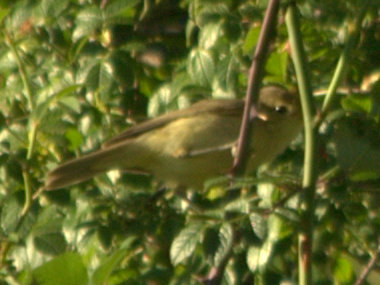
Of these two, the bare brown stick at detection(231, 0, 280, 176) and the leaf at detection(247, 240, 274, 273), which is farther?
the leaf at detection(247, 240, 274, 273)

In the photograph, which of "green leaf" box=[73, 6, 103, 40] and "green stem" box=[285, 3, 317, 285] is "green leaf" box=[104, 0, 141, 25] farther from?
"green stem" box=[285, 3, 317, 285]

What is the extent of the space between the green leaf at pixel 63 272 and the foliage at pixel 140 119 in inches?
16.5

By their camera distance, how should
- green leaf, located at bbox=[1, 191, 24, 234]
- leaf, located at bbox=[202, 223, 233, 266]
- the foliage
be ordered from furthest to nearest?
green leaf, located at bbox=[1, 191, 24, 234] → the foliage → leaf, located at bbox=[202, 223, 233, 266]

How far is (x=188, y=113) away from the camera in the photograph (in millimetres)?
2914

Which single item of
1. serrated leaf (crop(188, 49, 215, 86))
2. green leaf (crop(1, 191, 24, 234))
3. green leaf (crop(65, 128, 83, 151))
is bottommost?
green leaf (crop(1, 191, 24, 234))

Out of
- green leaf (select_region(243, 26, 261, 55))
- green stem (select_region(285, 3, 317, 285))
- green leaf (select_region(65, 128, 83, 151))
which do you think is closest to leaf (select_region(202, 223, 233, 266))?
green stem (select_region(285, 3, 317, 285))

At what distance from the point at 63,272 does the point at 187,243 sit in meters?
0.36

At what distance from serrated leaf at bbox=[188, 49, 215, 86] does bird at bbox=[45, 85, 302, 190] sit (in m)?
0.19

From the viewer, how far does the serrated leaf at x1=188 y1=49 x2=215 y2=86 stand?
2449 millimetres

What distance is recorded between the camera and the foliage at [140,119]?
2250 millimetres

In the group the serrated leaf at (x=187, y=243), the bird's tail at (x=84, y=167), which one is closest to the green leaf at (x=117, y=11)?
the bird's tail at (x=84, y=167)

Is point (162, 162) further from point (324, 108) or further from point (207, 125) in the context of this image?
point (324, 108)

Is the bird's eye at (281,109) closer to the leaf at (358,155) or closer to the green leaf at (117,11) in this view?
the green leaf at (117,11)

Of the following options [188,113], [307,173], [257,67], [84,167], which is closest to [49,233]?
[84,167]
